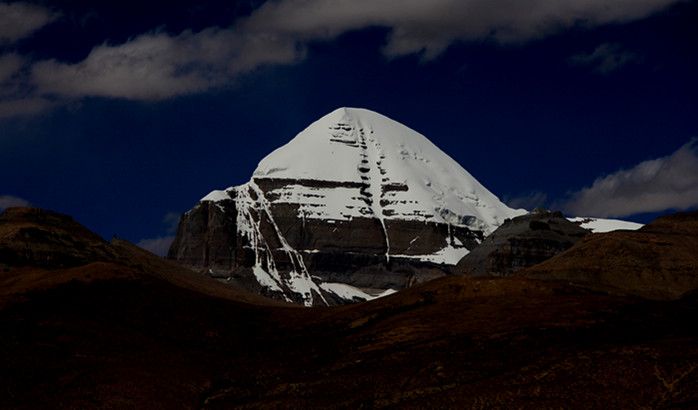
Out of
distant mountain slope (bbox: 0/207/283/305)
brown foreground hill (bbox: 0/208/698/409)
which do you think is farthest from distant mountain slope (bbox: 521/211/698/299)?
distant mountain slope (bbox: 0/207/283/305)

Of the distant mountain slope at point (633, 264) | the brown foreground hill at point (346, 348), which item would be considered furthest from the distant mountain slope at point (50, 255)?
the distant mountain slope at point (633, 264)

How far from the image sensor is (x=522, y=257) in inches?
7195

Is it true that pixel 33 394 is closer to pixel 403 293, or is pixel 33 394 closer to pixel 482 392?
pixel 482 392

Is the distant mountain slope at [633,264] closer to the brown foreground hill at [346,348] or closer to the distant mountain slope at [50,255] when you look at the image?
the brown foreground hill at [346,348]

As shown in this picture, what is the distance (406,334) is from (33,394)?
20698 mm

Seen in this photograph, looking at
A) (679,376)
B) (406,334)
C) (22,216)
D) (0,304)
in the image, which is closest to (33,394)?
(0,304)

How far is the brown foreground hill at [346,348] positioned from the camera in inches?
1646

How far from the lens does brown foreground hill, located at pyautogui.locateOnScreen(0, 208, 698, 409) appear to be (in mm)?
41812

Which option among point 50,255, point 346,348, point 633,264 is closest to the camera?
point 346,348

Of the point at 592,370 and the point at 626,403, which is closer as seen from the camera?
the point at 626,403

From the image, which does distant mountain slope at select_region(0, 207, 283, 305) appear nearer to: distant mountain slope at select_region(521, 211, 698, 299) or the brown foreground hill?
the brown foreground hill

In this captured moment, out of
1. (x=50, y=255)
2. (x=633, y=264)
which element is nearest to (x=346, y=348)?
(x=50, y=255)

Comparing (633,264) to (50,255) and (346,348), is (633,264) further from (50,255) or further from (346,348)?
(50,255)

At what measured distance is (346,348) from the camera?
53875 mm
